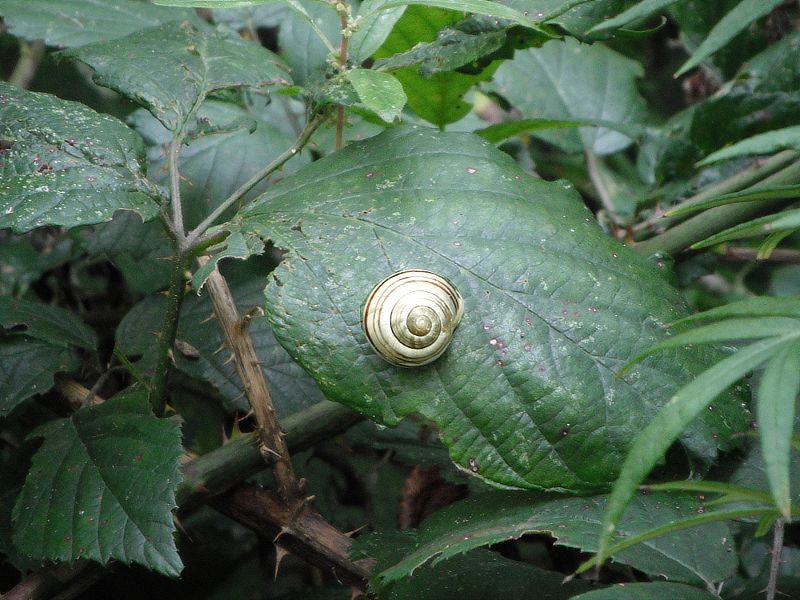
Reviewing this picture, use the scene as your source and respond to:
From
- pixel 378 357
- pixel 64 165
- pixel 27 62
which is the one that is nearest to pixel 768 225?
pixel 378 357

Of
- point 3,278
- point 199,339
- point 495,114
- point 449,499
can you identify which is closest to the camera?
point 199,339

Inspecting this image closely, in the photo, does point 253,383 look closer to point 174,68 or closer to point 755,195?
point 174,68

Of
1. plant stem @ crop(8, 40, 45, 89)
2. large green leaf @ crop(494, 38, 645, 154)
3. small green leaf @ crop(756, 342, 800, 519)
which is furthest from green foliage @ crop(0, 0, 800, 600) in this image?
plant stem @ crop(8, 40, 45, 89)

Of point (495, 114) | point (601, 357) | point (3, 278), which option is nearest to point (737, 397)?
point (601, 357)

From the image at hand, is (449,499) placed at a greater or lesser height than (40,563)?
lesser

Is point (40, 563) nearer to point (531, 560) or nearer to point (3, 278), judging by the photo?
point (3, 278)

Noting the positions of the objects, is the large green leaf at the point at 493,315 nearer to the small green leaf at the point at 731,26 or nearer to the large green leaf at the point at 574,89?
the small green leaf at the point at 731,26

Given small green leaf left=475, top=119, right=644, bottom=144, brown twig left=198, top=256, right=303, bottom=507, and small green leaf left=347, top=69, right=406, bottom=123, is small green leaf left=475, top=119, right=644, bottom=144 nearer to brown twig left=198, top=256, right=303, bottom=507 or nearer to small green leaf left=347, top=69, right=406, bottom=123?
small green leaf left=347, top=69, right=406, bottom=123
